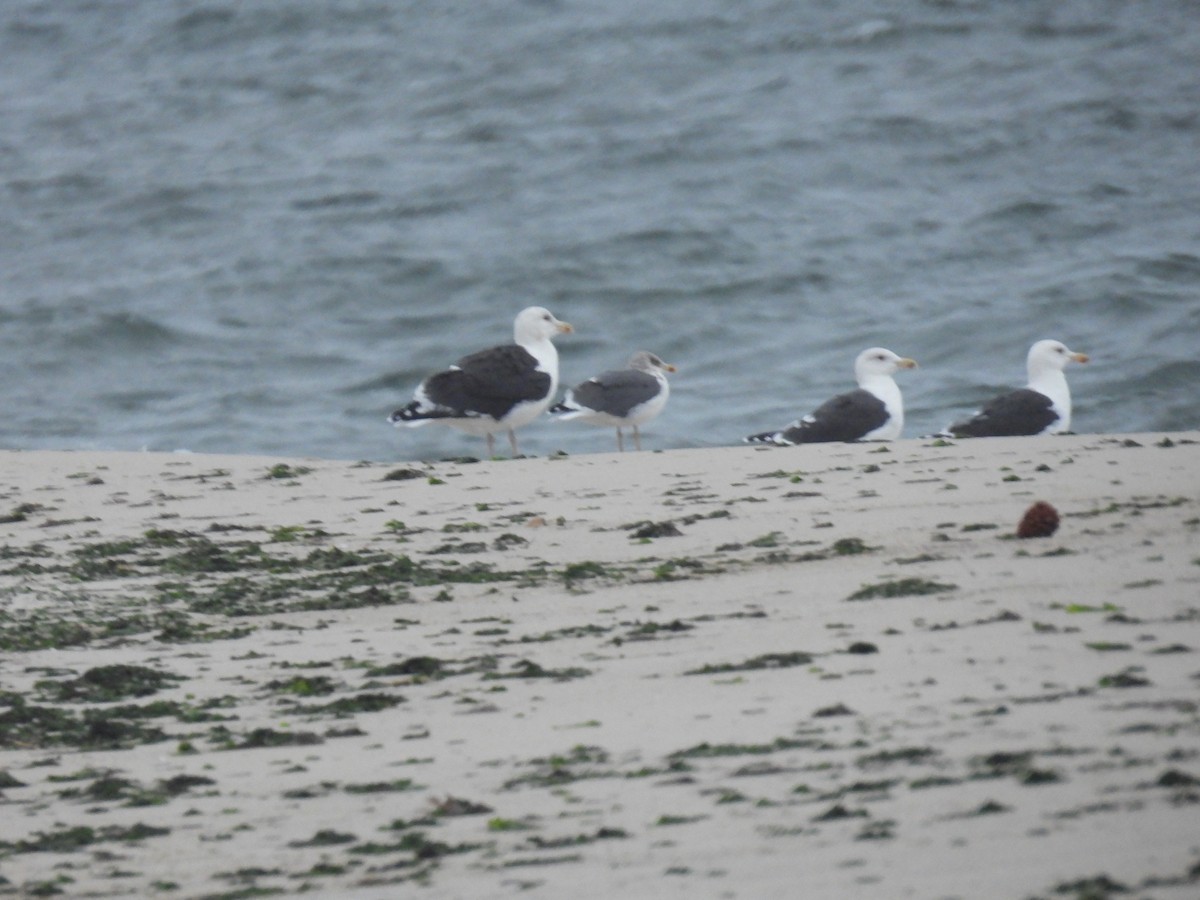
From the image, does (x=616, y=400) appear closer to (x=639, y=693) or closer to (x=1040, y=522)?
(x=1040, y=522)

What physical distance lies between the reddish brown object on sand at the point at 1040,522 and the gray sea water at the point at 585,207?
859cm

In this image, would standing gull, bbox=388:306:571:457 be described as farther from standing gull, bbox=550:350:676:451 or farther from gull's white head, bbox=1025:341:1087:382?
gull's white head, bbox=1025:341:1087:382

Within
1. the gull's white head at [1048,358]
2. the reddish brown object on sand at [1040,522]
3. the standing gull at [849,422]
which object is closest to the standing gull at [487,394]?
the standing gull at [849,422]

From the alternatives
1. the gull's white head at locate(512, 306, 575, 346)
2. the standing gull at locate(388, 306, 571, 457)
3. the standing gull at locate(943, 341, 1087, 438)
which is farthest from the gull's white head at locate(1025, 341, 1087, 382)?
the standing gull at locate(388, 306, 571, 457)

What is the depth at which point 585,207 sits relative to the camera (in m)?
21.9

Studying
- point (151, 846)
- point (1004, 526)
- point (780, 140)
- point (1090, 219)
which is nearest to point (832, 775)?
point (151, 846)

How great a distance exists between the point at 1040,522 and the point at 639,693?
182 centimetres

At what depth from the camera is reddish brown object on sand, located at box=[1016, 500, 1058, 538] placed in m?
5.94

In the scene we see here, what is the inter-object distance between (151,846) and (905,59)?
72.5 feet

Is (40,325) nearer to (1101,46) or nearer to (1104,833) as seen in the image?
(1101,46)

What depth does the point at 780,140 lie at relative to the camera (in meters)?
23.0

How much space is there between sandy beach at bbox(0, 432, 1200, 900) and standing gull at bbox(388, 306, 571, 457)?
374cm

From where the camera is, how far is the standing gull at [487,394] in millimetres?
11797

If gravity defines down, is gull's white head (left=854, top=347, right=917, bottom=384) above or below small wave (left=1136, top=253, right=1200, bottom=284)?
below
